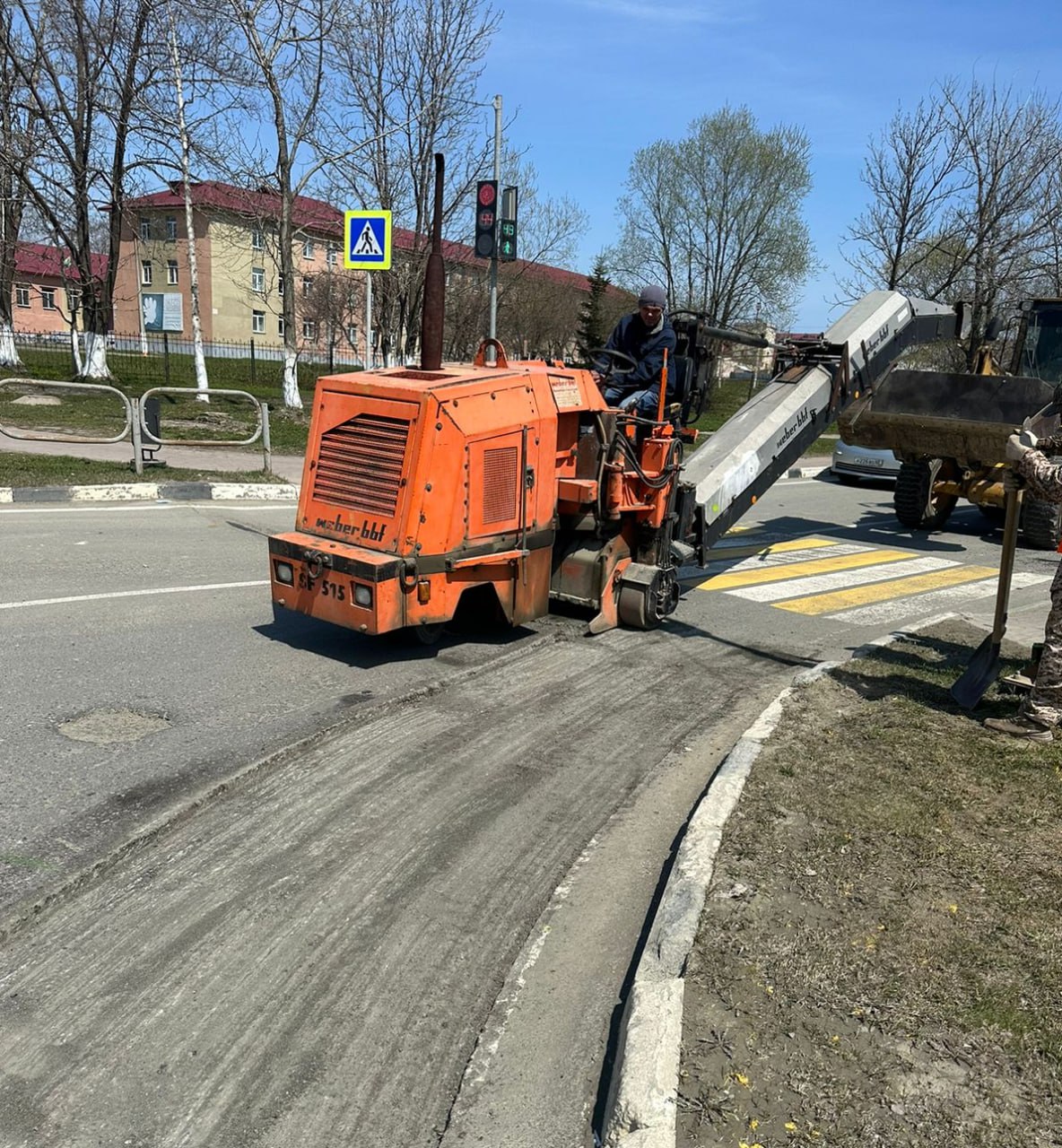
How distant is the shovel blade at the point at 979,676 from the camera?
5.47 metres

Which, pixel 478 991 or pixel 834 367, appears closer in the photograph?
pixel 478 991

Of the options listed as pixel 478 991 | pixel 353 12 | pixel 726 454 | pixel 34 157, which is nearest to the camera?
pixel 478 991

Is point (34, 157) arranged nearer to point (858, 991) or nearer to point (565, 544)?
point (565, 544)

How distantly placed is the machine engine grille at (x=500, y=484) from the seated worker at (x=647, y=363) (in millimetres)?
1591

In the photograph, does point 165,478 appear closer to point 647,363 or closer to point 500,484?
point 647,363

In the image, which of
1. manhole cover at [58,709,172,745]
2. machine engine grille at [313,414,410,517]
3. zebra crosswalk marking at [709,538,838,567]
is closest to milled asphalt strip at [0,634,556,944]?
manhole cover at [58,709,172,745]

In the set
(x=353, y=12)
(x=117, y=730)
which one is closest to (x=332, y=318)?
(x=353, y=12)

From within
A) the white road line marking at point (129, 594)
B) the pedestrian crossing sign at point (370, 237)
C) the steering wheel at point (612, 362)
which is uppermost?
the pedestrian crossing sign at point (370, 237)

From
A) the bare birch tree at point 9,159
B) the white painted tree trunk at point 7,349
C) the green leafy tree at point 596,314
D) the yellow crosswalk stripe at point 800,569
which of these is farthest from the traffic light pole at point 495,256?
the green leafy tree at point 596,314

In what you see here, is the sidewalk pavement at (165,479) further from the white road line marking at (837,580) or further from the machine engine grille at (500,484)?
the machine engine grille at (500,484)

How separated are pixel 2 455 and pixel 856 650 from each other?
11609 mm

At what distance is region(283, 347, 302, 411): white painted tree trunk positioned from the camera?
→ 20.5 meters

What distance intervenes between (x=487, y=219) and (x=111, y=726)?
34.5 ft

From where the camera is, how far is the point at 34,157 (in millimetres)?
21969
